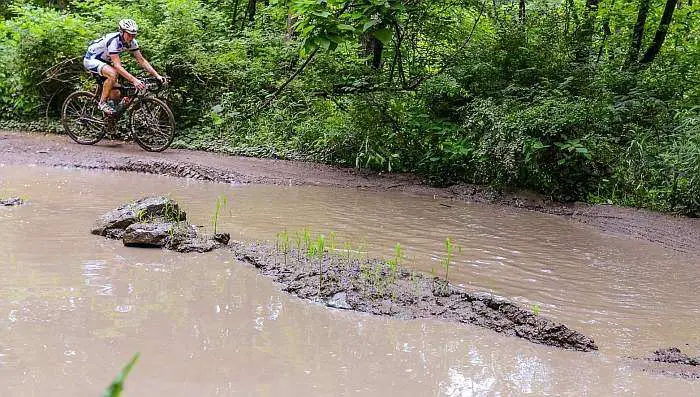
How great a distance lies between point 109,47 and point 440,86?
5.59 metres

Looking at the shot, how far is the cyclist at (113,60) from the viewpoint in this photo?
10.7 metres

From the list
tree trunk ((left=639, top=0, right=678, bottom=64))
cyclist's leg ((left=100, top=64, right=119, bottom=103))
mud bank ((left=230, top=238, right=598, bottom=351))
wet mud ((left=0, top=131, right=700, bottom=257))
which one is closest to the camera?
mud bank ((left=230, top=238, right=598, bottom=351))

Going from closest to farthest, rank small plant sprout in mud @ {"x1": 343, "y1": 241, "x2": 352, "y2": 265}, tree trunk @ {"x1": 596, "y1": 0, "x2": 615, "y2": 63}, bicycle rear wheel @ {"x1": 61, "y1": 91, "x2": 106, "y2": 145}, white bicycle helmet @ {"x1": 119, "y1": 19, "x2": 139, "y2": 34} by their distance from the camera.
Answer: small plant sprout in mud @ {"x1": 343, "y1": 241, "x2": 352, "y2": 265} → white bicycle helmet @ {"x1": 119, "y1": 19, "x2": 139, "y2": 34} → bicycle rear wheel @ {"x1": 61, "y1": 91, "x2": 106, "y2": 145} → tree trunk @ {"x1": 596, "y1": 0, "x2": 615, "y2": 63}

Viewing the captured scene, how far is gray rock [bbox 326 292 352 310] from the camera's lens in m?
4.38

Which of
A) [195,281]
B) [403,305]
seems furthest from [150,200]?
[403,305]

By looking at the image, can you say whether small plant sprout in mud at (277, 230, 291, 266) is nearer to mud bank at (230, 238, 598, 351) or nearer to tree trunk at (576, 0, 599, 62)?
mud bank at (230, 238, 598, 351)

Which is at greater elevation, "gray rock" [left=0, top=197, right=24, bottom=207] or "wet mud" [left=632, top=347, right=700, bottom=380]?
"wet mud" [left=632, top=347, right=700, bottom=380]

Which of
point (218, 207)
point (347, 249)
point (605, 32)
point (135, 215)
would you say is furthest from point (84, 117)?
point (605, 32)

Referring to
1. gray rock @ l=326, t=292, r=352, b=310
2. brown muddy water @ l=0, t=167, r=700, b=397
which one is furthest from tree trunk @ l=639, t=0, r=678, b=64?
gray rock @ l=326, t=292, r=352, b=310

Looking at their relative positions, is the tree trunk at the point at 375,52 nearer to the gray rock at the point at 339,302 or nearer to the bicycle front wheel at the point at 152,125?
the bicycle front wheel at the point at 152,125

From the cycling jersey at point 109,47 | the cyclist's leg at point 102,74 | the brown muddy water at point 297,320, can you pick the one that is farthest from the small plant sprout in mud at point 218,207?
the cyclist's leg at point 102,74

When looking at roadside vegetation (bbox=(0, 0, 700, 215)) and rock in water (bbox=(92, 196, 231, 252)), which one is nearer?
rock in water (bbox=(92, 196, 231, 252))

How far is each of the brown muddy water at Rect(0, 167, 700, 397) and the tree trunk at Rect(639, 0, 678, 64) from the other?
7.05m

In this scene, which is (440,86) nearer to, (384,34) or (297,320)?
(384,34)
